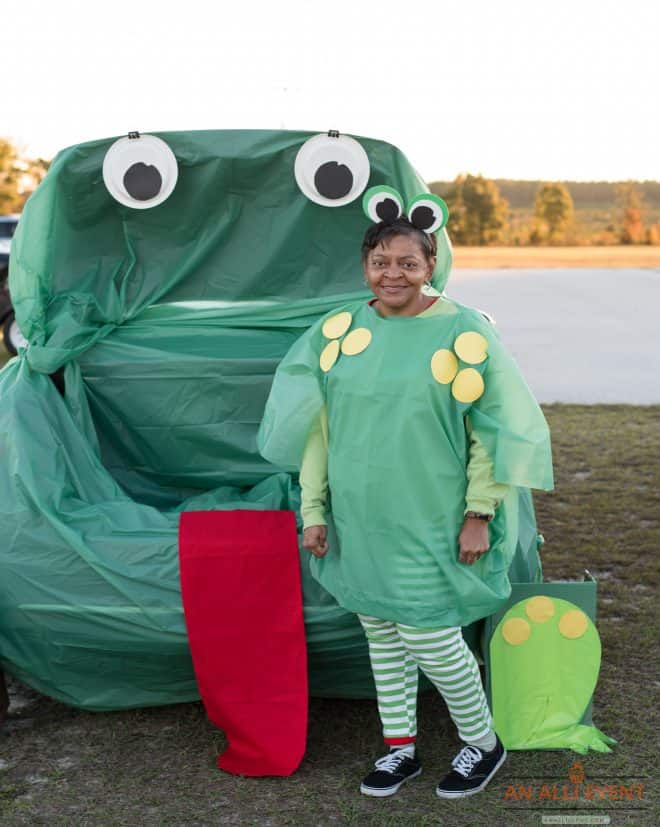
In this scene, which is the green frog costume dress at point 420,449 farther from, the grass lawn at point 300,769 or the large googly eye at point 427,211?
the grass lawn at point 300,769

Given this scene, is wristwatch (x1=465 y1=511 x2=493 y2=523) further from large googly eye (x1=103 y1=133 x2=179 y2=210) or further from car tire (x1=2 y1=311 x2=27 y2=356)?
car tire (x1=2 y1=311 x2=27 y2=356)

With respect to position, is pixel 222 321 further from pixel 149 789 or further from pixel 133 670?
pixel 149 789

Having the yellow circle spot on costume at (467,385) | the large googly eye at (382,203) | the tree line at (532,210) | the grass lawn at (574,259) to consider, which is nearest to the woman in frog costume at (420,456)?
the yellow circle spot on costume at (467,385)

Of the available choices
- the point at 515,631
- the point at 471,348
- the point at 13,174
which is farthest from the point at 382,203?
the point at 13,174

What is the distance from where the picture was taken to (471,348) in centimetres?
243

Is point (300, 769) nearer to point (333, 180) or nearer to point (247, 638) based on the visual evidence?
point (247, 638)

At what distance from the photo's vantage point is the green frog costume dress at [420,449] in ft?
7.97

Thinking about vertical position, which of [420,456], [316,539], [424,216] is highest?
[424,216]

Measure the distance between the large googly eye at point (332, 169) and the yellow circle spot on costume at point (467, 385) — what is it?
127 centimetres

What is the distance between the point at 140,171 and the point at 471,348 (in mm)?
1525

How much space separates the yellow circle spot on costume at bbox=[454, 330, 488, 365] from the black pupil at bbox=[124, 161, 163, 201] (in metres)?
1.45

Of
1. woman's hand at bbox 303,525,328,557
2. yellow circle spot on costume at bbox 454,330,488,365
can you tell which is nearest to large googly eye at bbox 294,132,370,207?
yellow circle spot on costume at bbox 454,330,488,365

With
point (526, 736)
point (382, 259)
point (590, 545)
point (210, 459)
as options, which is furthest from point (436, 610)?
point (590, 545)

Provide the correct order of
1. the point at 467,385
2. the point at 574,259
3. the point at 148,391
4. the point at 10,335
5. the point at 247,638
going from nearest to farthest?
the point at 467,385 < the point at 247,638 < the point at 148,391 < the point at 10,335 < the point at 574,259
